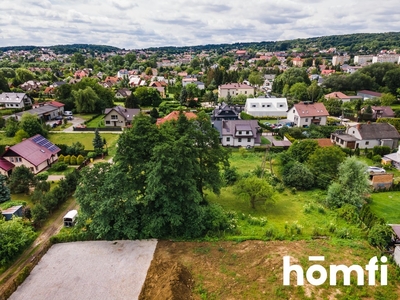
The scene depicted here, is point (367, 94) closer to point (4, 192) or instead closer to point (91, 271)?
point (91, 271)

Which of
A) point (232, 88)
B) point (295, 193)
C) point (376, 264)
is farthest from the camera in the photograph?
point (232, 88)

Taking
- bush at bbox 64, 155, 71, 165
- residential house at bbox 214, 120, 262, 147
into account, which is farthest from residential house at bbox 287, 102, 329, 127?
bush at bbox 64, 155, 71, 165

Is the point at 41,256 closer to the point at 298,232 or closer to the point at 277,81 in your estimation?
the point at 298,232

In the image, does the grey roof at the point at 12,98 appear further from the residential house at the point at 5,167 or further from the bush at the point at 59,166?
the bush at the point at 59,166

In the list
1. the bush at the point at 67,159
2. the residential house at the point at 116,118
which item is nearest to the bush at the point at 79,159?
the bush at the point at 67,159

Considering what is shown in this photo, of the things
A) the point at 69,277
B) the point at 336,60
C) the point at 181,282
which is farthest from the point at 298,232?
the point at 336,60
